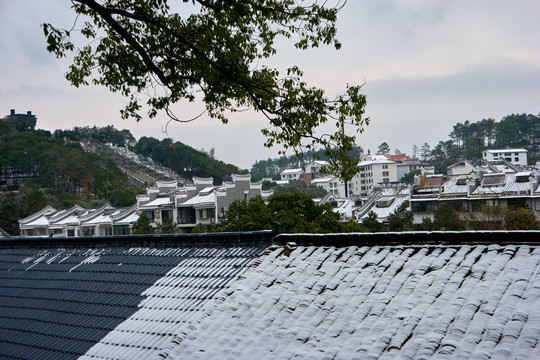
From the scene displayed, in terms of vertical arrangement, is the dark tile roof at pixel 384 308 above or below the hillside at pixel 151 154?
A: below

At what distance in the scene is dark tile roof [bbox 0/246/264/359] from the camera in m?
6.23

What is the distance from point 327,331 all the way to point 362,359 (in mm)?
651

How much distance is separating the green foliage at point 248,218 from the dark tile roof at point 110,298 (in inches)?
723

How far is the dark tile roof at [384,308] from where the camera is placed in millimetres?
4418

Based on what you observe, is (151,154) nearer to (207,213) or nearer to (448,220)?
(207,213)

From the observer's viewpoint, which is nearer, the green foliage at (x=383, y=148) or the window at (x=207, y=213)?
the window at (x=207, y=213)

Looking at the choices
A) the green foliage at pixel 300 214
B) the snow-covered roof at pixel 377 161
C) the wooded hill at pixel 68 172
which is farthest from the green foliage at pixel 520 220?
the snow-covered roof at pixel 377 161

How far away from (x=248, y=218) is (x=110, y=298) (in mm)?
20692

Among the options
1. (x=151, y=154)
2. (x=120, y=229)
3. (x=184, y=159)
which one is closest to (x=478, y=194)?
(x=120, y=229)

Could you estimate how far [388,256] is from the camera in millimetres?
6355

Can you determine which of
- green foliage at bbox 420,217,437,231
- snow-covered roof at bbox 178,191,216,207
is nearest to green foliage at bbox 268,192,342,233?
green foliage at bbox 420,217,437,231

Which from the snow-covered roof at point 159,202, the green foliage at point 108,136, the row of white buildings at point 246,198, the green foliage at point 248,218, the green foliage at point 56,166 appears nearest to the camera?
the green foliage at point 248,218

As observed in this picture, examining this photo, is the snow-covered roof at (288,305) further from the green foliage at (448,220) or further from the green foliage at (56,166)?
the green foliage at (56,166)

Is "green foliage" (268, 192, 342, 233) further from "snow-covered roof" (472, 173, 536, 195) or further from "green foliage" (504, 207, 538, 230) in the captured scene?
"snow-covered roof" (472, 173, 536, 195)
